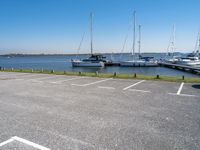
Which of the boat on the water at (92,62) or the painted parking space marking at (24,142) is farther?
the boat on the water at (92,62)

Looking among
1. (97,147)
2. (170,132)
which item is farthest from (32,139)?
(170,132)

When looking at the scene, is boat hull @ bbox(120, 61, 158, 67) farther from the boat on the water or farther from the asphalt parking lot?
the asphalt parking lot

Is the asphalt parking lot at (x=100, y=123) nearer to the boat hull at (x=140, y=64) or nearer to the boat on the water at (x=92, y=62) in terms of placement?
the boat hull at (x=140, y=64)

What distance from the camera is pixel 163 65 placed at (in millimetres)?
51688

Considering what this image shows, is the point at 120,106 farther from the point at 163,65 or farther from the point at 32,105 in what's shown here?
the point at 163,65

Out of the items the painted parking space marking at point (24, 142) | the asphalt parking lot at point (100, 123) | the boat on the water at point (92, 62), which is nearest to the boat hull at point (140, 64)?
the boat on the water at point (92, 62)

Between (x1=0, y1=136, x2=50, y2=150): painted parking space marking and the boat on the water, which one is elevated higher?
the boat on the water

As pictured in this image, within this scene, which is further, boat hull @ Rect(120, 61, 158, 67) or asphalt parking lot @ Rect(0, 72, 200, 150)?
boat hull @ Rect(120, 61, 158, 67)

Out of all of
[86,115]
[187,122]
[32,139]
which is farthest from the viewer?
[86,115]

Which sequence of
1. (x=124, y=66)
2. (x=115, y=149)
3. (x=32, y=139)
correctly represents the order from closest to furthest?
(x=115, y=149)
(x=32, y=139)
(x=124, y=66)

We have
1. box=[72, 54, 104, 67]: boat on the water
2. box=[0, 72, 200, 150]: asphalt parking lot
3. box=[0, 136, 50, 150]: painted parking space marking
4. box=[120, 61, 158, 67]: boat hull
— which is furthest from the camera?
box=[72, 54, 104, 67]: boat on the water

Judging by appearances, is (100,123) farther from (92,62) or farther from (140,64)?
(92,62)

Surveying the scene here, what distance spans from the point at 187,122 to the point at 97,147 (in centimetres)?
283

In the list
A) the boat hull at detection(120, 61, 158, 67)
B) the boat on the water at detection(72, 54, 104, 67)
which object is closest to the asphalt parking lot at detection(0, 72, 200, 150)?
the boat hull at detection(120, 61, 158, 67)
